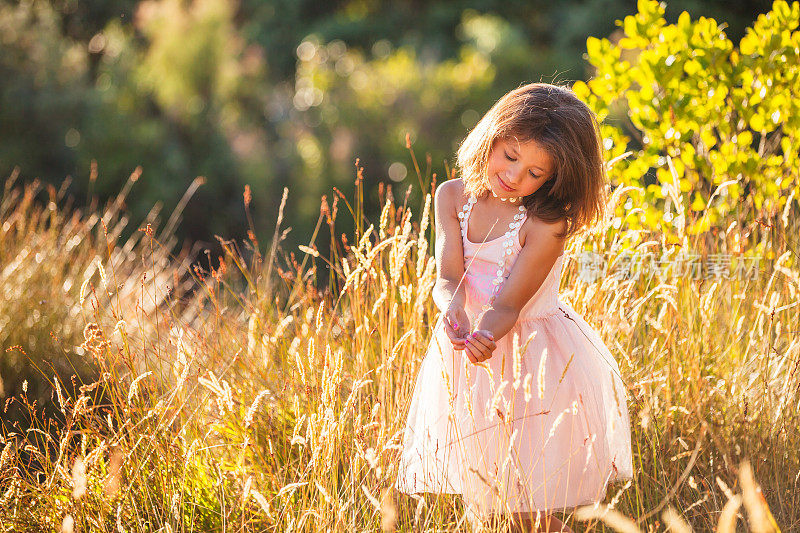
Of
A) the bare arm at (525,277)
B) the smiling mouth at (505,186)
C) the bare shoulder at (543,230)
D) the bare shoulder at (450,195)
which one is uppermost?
the smiling mouth at (505,186)

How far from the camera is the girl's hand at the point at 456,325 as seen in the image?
162cm

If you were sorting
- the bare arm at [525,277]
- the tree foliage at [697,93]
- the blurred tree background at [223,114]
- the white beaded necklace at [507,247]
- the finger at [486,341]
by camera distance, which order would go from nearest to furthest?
the finger at [486,341] < the bare arm at [525,277] < the white beaded necklace at [507,247] < the tree foliage at [697,93] < the blurred tree background at [223,114]

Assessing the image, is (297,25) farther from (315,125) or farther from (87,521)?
(87,521)

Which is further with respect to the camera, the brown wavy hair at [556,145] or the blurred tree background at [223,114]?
the blurred tree background at [223,114]

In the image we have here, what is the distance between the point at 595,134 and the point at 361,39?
54.7 ft

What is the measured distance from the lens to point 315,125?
1004cm

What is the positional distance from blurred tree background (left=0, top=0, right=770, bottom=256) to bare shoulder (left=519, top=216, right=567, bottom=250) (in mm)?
6830

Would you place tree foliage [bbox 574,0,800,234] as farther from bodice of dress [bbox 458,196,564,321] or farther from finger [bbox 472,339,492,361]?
finger [bbox 472,339,492,361]

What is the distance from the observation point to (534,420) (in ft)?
5.89

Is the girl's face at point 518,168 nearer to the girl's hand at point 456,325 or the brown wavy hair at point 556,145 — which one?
the brown wavy hair at point 556,145

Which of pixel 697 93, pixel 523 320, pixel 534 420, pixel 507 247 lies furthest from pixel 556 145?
pixel 697 93

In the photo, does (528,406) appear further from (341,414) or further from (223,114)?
(223,114)

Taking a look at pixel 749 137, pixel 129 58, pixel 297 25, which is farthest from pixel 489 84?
pixel 297 25

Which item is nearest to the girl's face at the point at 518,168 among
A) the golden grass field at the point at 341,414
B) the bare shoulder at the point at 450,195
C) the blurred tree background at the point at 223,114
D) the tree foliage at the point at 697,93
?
the bare shoulder at the point at 450,195
